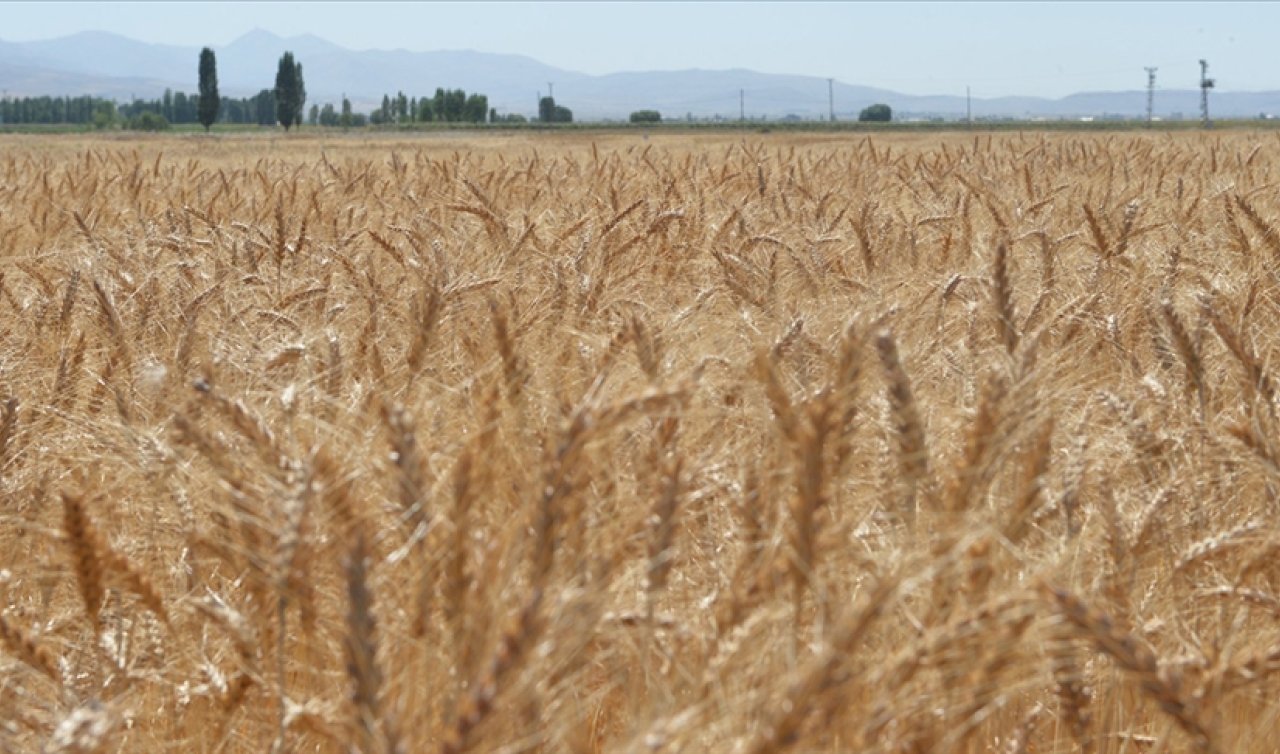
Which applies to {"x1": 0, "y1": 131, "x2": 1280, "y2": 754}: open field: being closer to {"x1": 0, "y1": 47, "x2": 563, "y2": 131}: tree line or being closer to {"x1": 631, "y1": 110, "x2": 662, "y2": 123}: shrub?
{"x1": 0, "y1": 47, "x2": 563, "y2": 131}: tree line

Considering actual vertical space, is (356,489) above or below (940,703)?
above

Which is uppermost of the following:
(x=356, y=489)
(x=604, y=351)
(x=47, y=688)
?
(x=604, y=351)

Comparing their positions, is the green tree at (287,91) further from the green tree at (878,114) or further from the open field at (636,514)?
the open field at (636,514)

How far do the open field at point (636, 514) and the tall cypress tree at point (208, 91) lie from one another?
85358mm

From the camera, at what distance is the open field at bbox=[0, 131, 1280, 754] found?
1.09m

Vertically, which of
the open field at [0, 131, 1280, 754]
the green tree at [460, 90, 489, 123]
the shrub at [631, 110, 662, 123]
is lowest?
the open field at [0, 131, 1280, 754]

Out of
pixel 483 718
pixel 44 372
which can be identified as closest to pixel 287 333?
pixel 44 372

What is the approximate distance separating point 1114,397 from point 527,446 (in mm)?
811

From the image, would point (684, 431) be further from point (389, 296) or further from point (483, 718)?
point (389, 296)

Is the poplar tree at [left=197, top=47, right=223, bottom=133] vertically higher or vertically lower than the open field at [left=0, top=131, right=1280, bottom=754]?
A: higher

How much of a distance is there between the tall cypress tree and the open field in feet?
280

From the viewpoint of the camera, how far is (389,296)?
3.17 metres

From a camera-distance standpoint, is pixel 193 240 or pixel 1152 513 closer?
pixel 1152 513

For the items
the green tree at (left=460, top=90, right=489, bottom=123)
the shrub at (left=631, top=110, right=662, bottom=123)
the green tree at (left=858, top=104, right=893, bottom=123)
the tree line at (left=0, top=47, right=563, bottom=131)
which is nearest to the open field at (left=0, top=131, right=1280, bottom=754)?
the tree line at (left=0, top=47, right=563, bottom=131)
